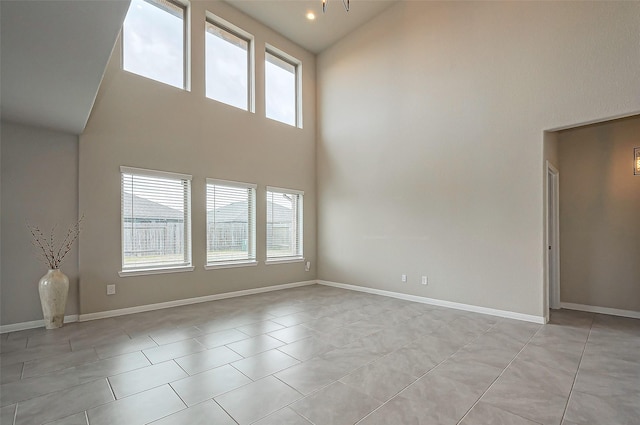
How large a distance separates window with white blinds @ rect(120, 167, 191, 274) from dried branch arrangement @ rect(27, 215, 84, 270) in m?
0.58

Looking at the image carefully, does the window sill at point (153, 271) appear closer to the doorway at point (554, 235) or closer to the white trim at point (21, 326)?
the white trim at point (21, 326)

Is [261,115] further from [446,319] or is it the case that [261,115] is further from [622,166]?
[622,166]

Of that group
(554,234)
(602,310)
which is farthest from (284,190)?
(602,310)

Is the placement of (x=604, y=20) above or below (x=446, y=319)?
above

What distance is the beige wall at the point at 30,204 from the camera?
379 cm

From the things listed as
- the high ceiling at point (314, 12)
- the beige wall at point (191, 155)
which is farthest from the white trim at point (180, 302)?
the high ceiling at point (314, 12)

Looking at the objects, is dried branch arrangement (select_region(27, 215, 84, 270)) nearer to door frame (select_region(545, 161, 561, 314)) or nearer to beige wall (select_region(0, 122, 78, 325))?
beige wall (select_region(0, 122, 78, 325))

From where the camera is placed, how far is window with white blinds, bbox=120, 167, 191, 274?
4.57 m

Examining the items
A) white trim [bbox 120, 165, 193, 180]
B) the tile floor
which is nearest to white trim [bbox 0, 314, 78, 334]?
the tile floor

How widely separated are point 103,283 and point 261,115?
3.79 m

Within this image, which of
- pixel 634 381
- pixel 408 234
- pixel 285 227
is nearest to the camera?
pixel 634 381

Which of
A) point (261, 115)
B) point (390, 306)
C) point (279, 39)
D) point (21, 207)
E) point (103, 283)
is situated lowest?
point (390, 306)

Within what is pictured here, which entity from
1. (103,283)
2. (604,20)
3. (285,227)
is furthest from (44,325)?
(604,20)

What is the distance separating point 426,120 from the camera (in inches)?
206
